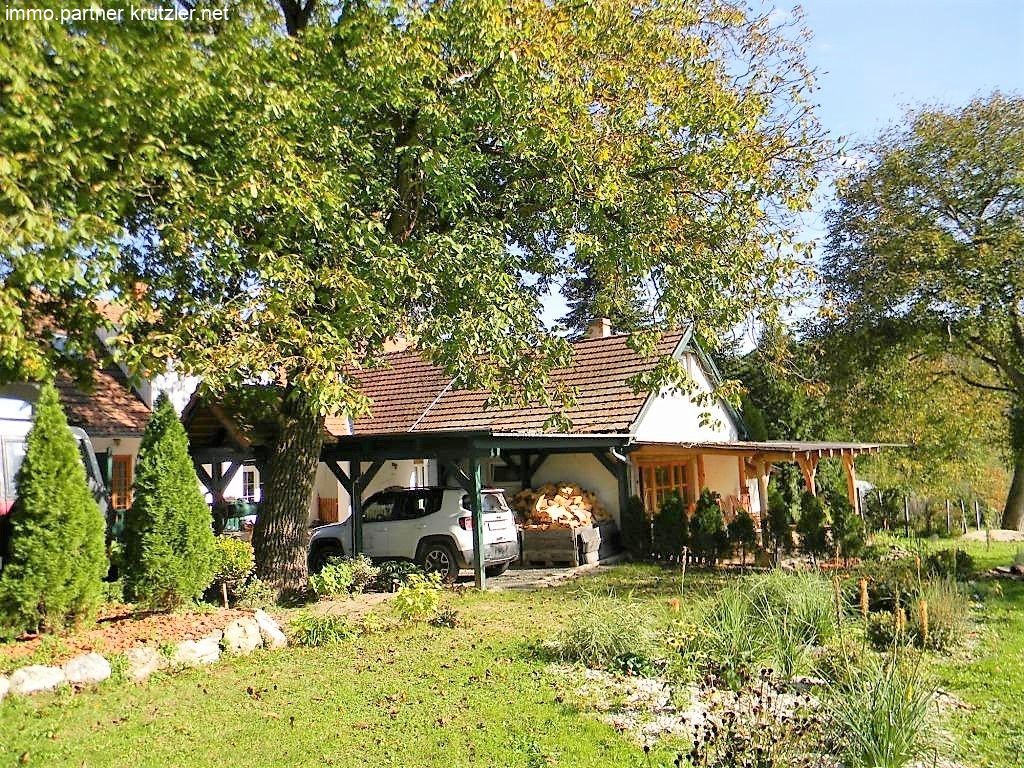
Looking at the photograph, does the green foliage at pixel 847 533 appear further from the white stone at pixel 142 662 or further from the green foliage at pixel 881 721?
the white stone at pixel 142 662

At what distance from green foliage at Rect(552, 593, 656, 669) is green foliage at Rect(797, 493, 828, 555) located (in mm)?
8587

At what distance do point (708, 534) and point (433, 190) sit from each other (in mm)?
9324

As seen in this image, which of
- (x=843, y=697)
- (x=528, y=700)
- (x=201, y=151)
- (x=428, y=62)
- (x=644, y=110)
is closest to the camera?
(x=843, y=697)

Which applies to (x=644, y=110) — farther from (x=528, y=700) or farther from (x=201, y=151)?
(x=528, y=700)

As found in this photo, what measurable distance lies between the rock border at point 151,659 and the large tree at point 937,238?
15.2 meters

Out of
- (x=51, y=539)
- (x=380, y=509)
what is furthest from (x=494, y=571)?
(x=51, y=539)

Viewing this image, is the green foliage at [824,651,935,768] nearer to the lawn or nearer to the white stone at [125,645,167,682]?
the lawn

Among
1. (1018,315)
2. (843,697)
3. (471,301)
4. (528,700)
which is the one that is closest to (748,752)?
(843,697)

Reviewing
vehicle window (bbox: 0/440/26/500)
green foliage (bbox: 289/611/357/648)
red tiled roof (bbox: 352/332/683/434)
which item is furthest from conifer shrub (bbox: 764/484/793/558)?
vehicle window (bbox: 0/440/26/500)

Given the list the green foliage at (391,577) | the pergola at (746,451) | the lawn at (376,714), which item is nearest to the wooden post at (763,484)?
the pergola at (746,451)

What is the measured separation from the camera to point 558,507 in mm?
18281

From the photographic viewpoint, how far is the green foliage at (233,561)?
11.2 metres

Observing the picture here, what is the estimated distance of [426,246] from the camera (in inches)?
426

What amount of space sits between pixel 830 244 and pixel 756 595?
15.7 meters
